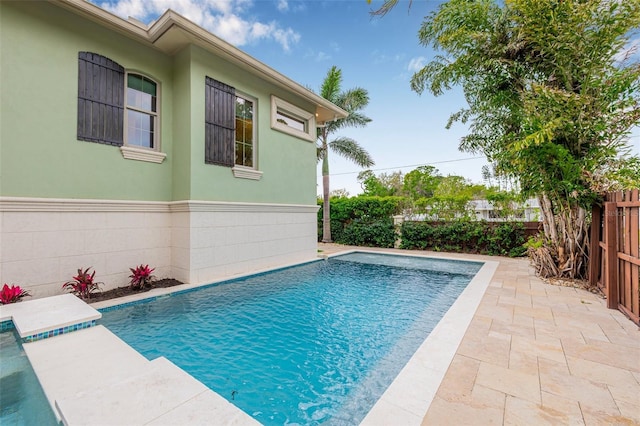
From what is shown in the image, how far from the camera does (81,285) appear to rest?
480cm

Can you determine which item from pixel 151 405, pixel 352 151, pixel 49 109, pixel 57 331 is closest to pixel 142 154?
pixel 49 109

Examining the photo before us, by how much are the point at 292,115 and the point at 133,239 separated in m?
6.03

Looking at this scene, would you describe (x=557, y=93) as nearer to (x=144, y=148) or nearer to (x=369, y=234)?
(x=144, y=148)

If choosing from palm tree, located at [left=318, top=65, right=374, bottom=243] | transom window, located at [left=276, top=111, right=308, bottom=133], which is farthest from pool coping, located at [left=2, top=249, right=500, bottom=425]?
palm tree, located at [left=318, top=65, right=374, bottom=243]

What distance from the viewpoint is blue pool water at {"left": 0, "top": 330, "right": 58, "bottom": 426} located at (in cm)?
206

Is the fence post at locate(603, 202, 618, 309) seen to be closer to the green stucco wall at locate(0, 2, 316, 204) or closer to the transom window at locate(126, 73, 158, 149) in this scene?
the green stucco wall at locate(0, 2, 316, 204)

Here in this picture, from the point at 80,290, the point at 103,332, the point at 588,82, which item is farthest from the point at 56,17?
the point at 588,82

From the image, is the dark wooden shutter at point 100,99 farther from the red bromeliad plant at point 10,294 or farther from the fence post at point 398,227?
the fence post at point 398,227

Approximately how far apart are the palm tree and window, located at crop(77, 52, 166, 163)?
8.83 metres

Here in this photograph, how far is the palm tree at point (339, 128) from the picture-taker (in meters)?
13.6

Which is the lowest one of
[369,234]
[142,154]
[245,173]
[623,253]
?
[369,234]

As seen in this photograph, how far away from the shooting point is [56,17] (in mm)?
4891

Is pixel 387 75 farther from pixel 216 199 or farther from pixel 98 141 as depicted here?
pixel 98 141

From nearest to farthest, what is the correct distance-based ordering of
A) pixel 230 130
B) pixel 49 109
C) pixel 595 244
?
1. pixel 49 109
2. pixel 595 244
3. pixel 230 130
